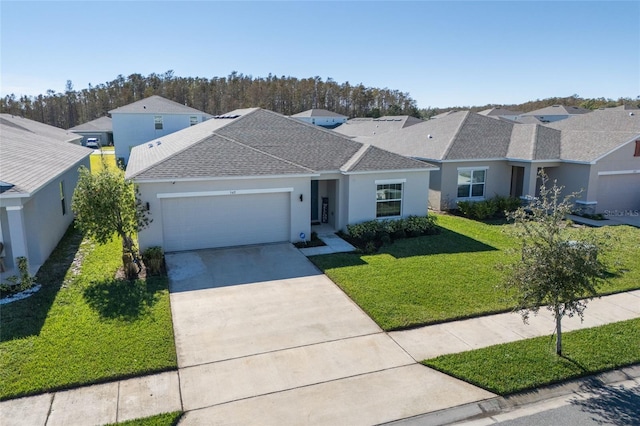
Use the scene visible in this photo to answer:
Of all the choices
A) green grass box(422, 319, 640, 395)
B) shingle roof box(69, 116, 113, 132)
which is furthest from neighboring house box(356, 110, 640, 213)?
shingle roof box(69, 116, 113, 132)

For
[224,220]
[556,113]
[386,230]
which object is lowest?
[386,230]

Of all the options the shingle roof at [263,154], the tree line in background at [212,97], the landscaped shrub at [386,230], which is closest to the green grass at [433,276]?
the landscaped shrub at [386,230]

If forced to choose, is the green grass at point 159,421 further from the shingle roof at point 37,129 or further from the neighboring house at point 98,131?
the neighboring house at point 98,131

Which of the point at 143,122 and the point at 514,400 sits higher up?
the point at 143,122

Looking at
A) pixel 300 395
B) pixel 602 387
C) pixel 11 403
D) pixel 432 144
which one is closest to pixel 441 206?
pixel 432 144

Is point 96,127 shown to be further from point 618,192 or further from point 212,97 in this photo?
point 618,192

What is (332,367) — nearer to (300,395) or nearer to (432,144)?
(300,395)

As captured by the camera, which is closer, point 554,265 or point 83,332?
point 554,265

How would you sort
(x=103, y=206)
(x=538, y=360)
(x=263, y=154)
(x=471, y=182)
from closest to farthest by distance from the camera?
(x=538, y=360)
(x=103, y=206)
(x=263, y=154)
(x=471, y=182)

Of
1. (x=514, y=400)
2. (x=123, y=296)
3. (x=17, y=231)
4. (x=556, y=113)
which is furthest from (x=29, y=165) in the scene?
(x=556, y=113)
